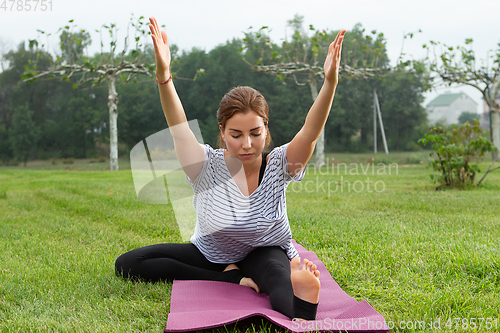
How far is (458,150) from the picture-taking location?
6801 millimetres

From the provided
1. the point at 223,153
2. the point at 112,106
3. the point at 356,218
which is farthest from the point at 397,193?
the point at 112,106

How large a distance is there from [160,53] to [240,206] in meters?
0.96

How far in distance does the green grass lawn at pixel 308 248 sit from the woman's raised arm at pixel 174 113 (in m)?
0.85

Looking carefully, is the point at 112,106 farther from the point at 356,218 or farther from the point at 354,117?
the point at 354,117

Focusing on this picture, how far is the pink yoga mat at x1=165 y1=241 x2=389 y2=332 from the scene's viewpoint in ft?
5.87

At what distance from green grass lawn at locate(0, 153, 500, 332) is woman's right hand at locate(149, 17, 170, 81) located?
129 centimetres

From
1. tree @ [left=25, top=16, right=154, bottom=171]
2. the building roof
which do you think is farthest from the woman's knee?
the building roof

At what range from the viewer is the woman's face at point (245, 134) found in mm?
2115

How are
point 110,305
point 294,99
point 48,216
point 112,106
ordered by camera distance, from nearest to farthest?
point 110,305 → point 48,216 → point 112,106 → point 294,99

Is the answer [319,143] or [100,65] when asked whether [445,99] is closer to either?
[319,143]

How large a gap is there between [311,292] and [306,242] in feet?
6.24

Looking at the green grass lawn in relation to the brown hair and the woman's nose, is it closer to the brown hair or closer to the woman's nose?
the woman's nose

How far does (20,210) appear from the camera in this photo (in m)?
5.57

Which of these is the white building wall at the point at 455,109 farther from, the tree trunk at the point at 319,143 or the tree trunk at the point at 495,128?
the tree trunk at the point at 319,143
